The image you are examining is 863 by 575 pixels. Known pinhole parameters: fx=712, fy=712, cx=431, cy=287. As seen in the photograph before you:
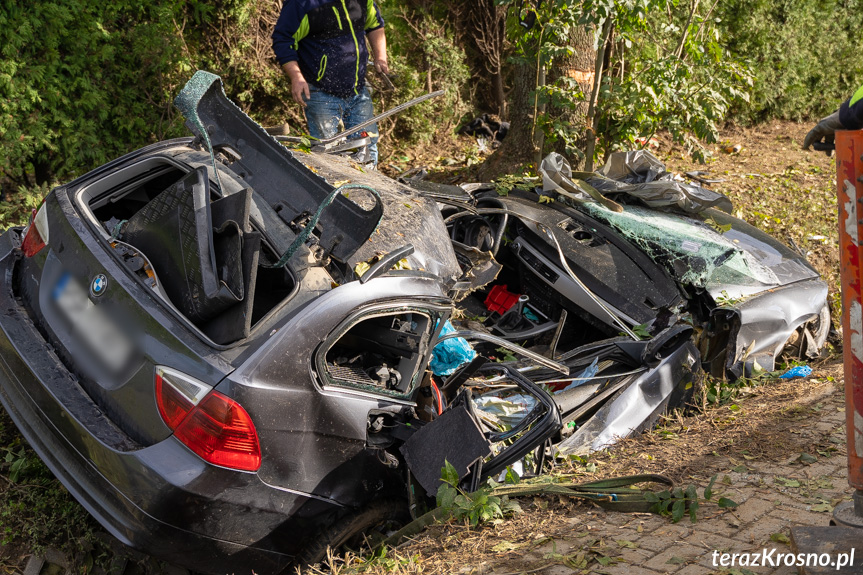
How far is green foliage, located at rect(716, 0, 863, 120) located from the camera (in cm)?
1081

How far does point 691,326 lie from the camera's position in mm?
4324

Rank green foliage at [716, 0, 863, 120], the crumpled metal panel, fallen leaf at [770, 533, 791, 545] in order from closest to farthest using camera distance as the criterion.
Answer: fallen leaf at [770, 533, 791, 545] < the crumpled metal panel < green foliage at [716, 0, 863, 120]

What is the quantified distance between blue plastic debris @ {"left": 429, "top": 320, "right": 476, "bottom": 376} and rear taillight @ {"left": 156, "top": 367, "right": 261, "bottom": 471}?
Answer: 1.26 metres

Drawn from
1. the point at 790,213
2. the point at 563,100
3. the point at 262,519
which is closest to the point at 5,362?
the point at 262,519

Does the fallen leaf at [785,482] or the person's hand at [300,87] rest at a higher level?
the person's hand at [300,87]

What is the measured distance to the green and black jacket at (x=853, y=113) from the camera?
219 cm

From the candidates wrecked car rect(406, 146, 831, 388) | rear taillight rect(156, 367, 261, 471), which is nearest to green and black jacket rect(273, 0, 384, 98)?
wrecked car rect(406, 146, 831, 388)

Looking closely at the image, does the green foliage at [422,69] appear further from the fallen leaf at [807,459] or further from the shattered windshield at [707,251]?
the fallen leaf at [807,459]

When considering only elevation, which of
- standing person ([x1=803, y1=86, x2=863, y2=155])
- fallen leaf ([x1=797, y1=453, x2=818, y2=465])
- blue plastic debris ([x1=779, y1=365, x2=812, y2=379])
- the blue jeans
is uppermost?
standing person ([x1=803, y1=86, x2=863, y2=155])

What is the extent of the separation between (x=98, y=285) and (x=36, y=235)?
0.72 m

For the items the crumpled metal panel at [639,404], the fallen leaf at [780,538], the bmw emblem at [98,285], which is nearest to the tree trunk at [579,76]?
the crumpled metal panel at [639,404]

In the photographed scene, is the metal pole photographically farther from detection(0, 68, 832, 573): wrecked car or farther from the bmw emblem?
the bmw emblem

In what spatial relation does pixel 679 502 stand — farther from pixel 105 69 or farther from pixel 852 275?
pixel 105 69

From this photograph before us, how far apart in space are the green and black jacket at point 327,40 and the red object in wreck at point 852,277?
4.26 metres
